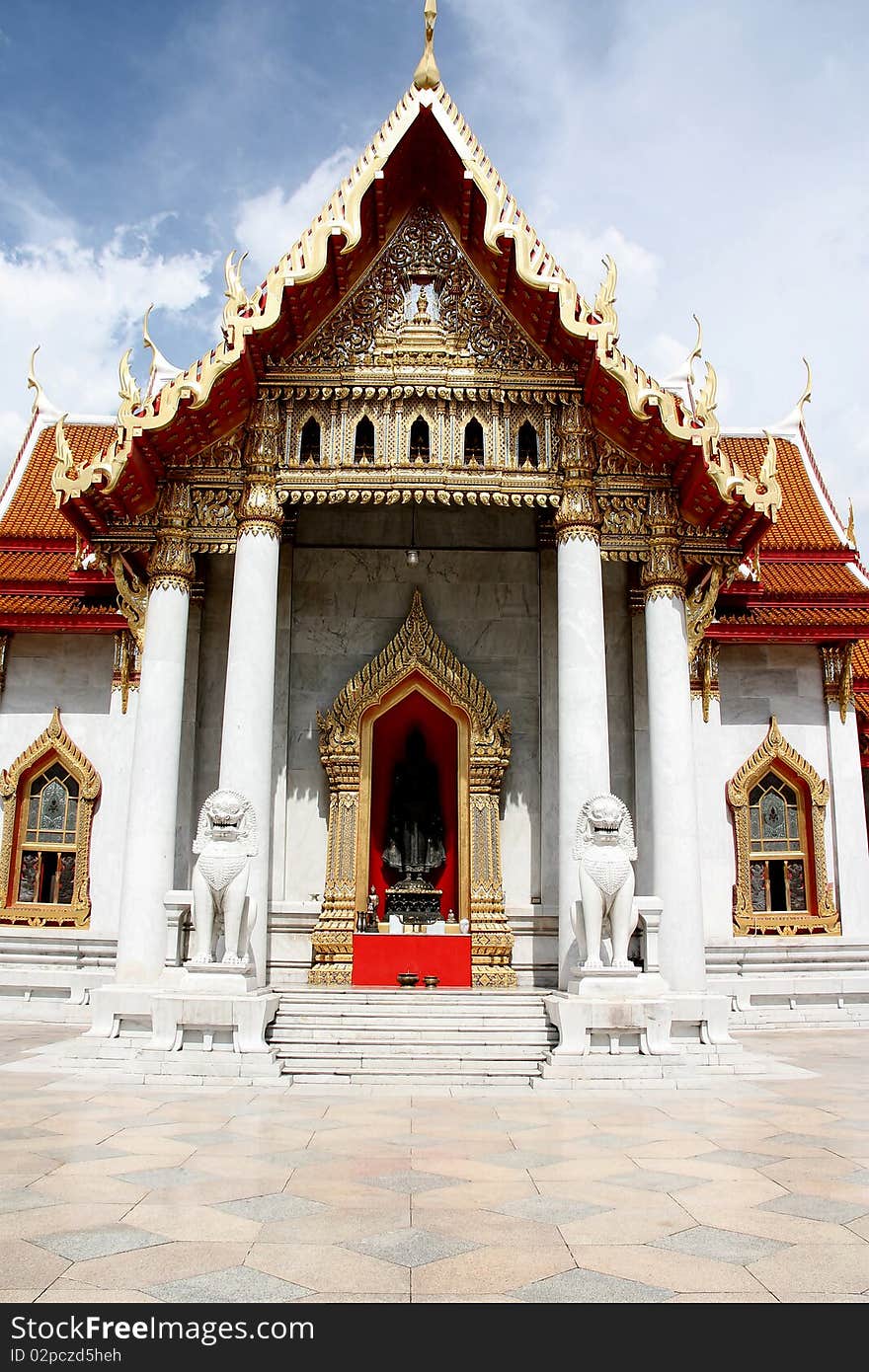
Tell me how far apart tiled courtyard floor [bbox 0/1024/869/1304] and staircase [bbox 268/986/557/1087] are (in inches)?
30.7

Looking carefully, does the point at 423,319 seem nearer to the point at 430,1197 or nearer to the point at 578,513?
the point at 578,513

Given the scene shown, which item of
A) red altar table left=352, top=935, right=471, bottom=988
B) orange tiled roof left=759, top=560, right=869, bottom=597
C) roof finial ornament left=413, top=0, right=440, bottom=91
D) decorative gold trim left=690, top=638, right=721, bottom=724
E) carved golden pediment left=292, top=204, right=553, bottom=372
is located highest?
roof finial ornament left=413, top=0, right=440, bottom=91

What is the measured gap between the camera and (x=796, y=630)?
44.4 ft

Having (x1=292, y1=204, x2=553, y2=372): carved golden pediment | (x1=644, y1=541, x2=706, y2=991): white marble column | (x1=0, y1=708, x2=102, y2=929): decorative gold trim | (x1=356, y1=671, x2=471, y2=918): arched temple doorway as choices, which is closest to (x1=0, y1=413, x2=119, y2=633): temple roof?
(x1=0, y1=708, x2=102, y2=929): decorative gold trim

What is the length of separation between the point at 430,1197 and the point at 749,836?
31.1 feet

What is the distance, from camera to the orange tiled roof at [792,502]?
15.2m

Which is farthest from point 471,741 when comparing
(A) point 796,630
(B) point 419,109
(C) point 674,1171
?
(C) point 674,1171

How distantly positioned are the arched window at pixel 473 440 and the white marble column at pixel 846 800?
5783 mm

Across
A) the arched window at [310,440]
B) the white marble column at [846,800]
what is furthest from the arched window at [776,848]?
the arched window at [310,440]

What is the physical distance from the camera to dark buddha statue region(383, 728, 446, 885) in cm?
1238

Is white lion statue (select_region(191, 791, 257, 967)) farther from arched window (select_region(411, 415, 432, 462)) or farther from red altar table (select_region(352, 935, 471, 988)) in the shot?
arched window (select_region(411, 415, 432, 462))

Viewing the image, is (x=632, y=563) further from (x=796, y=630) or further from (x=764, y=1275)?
(x=764, y=1275)

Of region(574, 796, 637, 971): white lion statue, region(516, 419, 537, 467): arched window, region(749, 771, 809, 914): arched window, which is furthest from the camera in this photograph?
region(749, 771, 809, 914): arched window

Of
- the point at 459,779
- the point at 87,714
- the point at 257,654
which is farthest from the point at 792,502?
the point at 87,714
